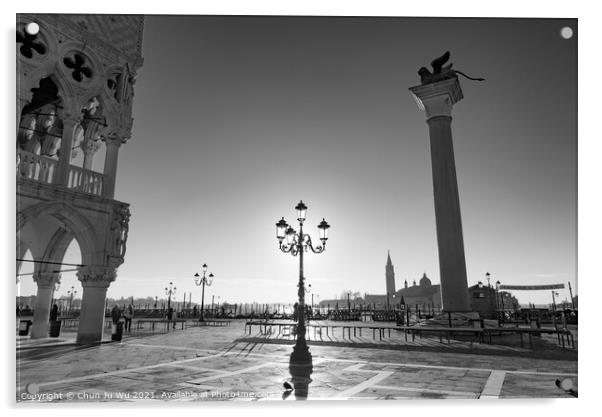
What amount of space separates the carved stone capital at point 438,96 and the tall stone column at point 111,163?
→ 9369 millimetres

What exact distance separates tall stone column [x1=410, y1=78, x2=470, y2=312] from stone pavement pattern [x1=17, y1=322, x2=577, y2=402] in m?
3.91

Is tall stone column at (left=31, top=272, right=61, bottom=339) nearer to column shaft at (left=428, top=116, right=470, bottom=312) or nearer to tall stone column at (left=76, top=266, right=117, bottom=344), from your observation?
tall stone column at (left=76, top=266, right=117, bottom=344)

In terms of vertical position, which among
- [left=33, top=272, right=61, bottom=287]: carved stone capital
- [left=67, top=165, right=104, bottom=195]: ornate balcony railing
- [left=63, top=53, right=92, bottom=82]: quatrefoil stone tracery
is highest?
[left=63, top=53, right=92, bottom=82]: quatrefoil stone tracery

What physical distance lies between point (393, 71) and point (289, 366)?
19.3 feet

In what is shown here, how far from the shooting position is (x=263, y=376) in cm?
603

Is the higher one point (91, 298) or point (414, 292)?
point (91, 298)

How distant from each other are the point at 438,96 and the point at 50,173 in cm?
1151

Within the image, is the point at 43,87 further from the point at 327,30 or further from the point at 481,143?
the point at 481,143

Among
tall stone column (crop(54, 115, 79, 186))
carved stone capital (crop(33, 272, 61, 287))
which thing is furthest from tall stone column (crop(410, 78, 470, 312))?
carved stone capital (crop(33, 272, 61, 287))

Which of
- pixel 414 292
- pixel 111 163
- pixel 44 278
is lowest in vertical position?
pixel 414 292

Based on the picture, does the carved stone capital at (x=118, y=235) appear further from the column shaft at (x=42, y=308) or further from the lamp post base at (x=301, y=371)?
the lamp post base at (x=301, y=371)

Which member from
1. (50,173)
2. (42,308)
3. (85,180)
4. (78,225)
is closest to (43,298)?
(42,308)

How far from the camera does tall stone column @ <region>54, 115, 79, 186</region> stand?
8.54m

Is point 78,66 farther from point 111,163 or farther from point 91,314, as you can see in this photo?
point 91,314
